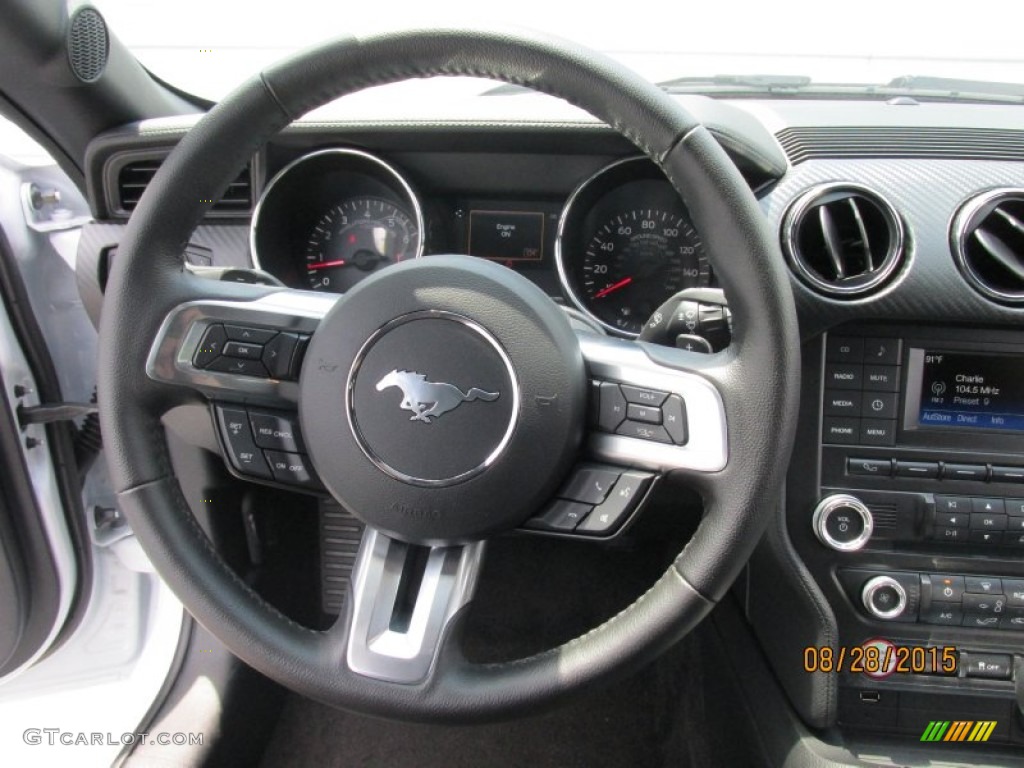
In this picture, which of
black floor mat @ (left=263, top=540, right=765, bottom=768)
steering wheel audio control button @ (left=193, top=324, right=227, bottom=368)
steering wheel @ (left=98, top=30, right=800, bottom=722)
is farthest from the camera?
black floor mat @ (left=263, top=540, right=765, bottom=768)

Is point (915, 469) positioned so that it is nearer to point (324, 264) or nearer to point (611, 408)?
point (611, 408)

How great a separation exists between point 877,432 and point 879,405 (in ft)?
0.14

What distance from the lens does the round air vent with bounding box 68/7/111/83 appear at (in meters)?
1.41

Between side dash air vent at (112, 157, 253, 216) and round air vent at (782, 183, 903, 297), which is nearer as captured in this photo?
round air vent at (782, 183, 903, 297)

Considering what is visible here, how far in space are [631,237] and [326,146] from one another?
1.89 ft

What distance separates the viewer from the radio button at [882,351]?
1.32 meters

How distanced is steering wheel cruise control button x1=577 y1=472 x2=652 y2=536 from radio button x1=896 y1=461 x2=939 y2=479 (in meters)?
0.59

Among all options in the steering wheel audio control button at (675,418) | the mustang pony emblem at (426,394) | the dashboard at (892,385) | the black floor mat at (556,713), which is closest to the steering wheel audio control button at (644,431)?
the steering wheel audio control button at (675,418)

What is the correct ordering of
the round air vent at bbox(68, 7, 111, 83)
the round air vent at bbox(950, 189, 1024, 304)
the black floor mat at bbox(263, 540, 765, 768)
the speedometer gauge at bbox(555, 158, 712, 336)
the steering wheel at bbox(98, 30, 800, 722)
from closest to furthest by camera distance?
1. the steering wheel at bbox(98, 30, 800, 722)
2. the round air vent at bbox(950, 189, 1024, 304)
3. the round air vent at bbox(68, 7, 111, 83)
4. the speedometer gauge at bbox(555, 158, 712, 336)
5. the black floor mat at bbox(263, 540, 765, 768)

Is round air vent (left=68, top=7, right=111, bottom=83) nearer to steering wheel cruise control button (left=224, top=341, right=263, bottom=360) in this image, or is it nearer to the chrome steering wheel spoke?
steering wheel cruise control button (left=224, top=341, right=263, bottom=360)

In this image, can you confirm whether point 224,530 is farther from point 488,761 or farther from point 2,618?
point 488,761

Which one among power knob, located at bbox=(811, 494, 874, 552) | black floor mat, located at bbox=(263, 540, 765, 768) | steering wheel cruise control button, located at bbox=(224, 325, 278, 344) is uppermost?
steering wheel cruise control button, located at bbox=(224, 325, 278, 344)

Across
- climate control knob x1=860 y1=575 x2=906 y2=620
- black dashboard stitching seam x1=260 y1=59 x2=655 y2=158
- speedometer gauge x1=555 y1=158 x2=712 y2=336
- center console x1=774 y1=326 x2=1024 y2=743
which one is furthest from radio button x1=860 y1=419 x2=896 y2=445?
black dashboard stitching seam x1=260 y1=59 x2=655 y2=158

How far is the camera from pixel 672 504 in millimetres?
1543
